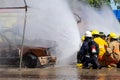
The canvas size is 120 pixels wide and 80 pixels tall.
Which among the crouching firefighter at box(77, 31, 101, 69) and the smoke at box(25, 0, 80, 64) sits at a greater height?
the smoke at box(25, 0, 80, 64)

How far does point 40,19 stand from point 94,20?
7614mm

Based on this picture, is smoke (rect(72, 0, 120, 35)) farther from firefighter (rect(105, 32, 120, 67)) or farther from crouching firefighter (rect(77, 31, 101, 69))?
crouching firefighter (rect(77, 31, 101, 69))

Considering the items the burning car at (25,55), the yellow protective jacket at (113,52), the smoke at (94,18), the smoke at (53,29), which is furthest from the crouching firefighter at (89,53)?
the smoke at (94,18)

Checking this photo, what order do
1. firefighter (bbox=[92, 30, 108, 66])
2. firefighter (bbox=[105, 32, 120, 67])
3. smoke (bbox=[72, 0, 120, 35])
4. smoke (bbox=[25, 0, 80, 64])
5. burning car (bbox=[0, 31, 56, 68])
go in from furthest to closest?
smoke (bbox=[72, 0, 120, 35])
firefighter (bbox=[92, 30, 108, 66])
smoke (bbox=[25, 0, 80, 64])
firefighter (bbox=[105, 32, 120, 67])
burning car (bbox=[0, 31, 56, 68])

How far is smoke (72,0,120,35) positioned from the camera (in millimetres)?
25594

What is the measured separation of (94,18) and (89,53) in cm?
842

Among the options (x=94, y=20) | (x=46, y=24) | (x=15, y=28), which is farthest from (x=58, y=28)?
(x=94, y=20)

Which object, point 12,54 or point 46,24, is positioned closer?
point 12,54

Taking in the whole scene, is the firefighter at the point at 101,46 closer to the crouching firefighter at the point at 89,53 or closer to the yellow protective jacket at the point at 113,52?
the yellow protective jacket at the point at 113,52

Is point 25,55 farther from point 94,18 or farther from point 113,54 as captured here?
point 94,18

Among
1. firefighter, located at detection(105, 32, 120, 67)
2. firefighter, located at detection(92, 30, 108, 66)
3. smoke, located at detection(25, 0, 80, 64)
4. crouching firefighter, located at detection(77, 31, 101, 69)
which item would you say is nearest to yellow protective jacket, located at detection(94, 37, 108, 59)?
firefighter, located at detection(92, 30, 108, 66)

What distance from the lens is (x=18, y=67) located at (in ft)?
59.2

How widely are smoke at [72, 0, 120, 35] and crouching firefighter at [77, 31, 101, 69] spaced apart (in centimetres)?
629

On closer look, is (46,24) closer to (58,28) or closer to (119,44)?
(58,28)
